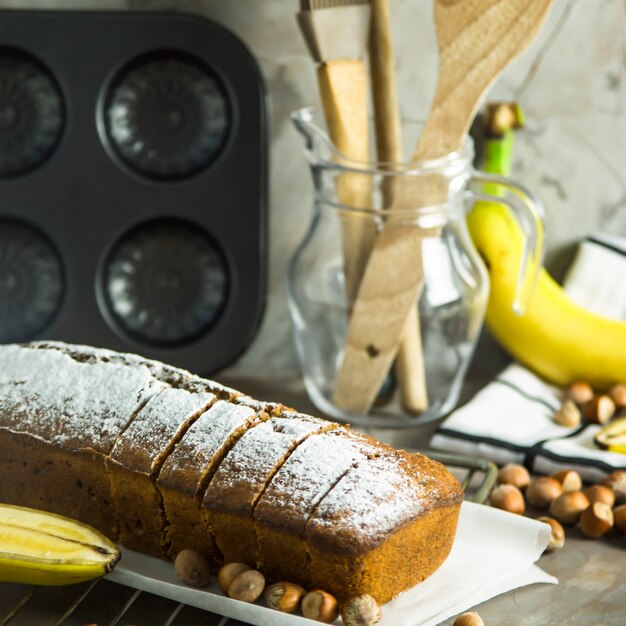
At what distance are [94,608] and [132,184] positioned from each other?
0.72 meters

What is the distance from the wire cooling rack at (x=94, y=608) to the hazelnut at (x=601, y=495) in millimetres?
468

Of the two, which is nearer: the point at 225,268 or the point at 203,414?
the point at 203,414

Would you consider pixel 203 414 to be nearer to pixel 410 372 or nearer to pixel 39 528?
pixel 39 528

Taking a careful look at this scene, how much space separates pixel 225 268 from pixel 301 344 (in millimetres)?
182

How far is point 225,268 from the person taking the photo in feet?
5.20

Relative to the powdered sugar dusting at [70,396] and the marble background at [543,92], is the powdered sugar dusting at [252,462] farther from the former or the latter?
the marble background at [543,92]

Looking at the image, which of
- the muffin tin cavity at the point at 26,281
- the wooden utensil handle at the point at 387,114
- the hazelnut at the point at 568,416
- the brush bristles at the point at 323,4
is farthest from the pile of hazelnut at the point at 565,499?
the muffin tin cavity at the point at 26,281

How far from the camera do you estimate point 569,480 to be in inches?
49.6

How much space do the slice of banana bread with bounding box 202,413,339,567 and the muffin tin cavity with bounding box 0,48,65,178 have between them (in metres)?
0.72

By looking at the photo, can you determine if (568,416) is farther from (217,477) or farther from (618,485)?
(217,477)

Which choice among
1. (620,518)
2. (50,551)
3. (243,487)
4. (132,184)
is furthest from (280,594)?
(132,184)

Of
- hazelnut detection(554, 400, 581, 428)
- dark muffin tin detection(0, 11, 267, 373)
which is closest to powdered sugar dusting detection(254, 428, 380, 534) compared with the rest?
hazelnut detection(554, 400, 581, 428)

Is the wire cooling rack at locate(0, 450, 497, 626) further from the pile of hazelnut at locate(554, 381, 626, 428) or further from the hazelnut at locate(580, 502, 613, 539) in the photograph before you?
the pile of hazelnut at locate(554, 381, 626, 428)

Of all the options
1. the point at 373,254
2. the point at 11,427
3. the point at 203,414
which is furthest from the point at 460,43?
the point at 11,427
